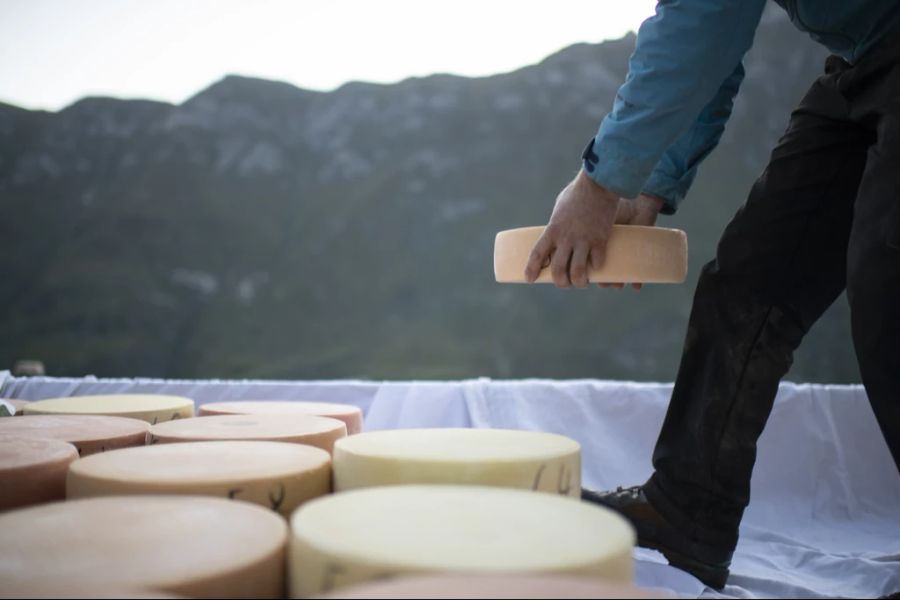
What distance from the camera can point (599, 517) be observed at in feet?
2.56

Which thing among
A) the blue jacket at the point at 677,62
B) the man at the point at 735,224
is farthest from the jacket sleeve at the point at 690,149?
the blue jacket at the point at 677,62

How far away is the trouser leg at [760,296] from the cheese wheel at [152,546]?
103 centimetres

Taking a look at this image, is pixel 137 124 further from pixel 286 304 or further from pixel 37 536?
pixel 37 536

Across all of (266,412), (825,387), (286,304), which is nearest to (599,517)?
(266,412)

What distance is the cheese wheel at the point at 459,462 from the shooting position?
0.99m

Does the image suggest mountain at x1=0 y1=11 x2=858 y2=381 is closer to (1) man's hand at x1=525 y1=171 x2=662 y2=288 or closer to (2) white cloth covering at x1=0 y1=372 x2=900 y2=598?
(2) white cloth covering at x1=0 y1=372 x2=900 y2=598

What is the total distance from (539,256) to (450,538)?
82 centimetres

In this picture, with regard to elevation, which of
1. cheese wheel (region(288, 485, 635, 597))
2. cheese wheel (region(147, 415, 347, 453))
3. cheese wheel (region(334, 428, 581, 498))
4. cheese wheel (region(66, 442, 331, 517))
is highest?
cheese wheel (region(288, 485, 635, 597))

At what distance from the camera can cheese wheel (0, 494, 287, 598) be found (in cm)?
71

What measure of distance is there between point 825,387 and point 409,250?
22.7m

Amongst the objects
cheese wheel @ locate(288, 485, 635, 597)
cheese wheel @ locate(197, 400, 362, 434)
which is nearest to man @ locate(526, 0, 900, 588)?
cheese wheel @ locate(197, 400, 362, 434)

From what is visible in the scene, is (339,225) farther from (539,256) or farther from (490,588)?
(490,588)

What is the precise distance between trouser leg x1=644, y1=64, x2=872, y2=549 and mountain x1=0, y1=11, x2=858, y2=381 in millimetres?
20146

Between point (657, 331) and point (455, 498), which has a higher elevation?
point (455, 498)
